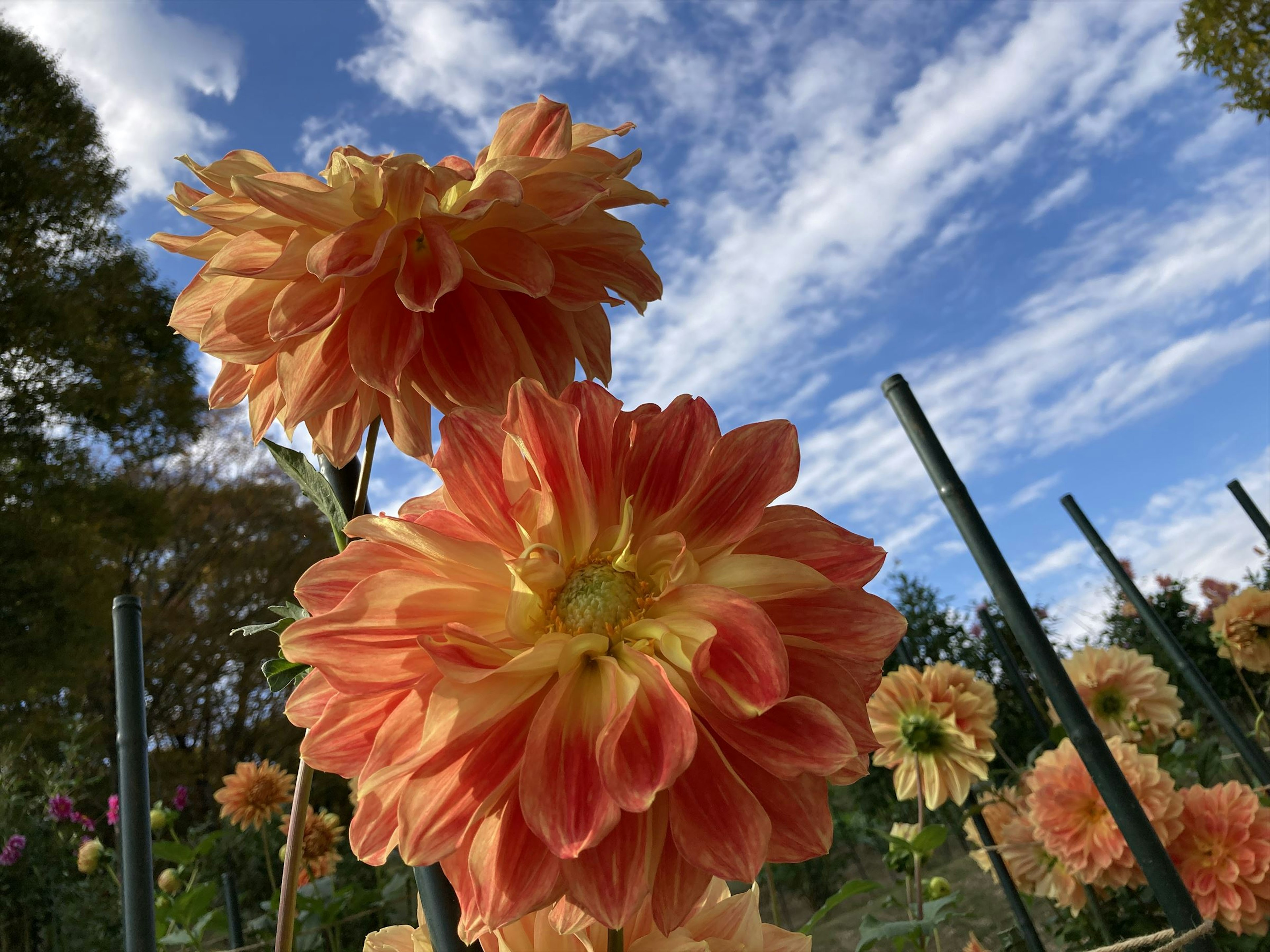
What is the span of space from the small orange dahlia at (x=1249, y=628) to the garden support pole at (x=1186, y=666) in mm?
413

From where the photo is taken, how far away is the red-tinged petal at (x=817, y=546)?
12.5 inches

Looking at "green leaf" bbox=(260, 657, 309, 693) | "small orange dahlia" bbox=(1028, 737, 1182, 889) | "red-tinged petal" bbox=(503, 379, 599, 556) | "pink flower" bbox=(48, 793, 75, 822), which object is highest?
"pink flower" bbox=(48, 793, 75, 822)

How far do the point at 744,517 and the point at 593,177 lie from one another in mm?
177

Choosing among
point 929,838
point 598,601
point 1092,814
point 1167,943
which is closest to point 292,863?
point 598,601

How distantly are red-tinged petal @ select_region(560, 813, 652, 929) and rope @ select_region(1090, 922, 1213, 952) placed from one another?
13.1 inches

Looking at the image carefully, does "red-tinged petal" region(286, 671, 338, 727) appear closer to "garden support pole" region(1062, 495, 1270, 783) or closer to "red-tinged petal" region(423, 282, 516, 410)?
"red-tinged petal" region(423, 282, 516, 410)

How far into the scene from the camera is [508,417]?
32 cm

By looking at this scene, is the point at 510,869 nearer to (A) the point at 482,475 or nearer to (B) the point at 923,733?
(A) the point at 482,475

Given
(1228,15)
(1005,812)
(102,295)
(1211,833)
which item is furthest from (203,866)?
(1228,15)

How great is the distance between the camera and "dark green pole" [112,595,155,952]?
0.64m

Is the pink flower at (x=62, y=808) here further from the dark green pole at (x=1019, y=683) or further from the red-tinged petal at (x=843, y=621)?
the red-tinged petal at (x=843, y=621)

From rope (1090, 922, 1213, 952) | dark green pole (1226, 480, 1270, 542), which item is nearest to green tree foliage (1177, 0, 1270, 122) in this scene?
dark green pole (1226, 480, 1270, 542)

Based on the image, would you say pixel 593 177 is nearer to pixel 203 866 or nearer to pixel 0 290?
pixel 203 866

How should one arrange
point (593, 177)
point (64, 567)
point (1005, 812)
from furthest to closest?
point (64, 567) → point (1005, 812) → point (593, 177)
